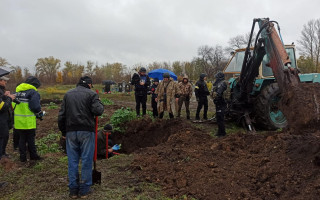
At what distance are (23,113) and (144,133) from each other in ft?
11.9

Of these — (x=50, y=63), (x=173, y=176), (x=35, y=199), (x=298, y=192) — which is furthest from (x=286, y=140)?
(x=50, y=63)

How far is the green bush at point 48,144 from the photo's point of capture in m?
6.58

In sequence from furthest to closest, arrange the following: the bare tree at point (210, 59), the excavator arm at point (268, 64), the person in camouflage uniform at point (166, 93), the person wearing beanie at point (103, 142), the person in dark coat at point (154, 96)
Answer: the bare tree at point (210, 59) → the person in dark coat at point (154, 96) → the person in camouflage uniform at point (166, 93) → the person wearing beanie at point (103, 142) → the excavator arm at point (268, 64)

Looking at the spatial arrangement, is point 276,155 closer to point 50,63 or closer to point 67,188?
point 67,188

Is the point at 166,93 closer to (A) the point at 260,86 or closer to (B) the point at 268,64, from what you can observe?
(A) the point at 260,86

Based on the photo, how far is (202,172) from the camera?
424 cm

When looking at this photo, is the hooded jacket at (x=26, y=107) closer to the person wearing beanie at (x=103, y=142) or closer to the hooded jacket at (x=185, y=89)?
the person wearing beanie at (x=103, y=142)

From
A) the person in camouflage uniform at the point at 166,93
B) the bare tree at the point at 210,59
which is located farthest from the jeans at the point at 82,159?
the bare tree at the point at 210,59

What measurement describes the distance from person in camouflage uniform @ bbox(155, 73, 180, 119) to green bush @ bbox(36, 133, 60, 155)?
338 cm

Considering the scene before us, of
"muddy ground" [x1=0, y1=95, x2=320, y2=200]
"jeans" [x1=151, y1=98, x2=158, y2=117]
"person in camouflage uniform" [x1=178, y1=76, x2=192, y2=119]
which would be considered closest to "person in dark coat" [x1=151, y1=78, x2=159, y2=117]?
"jeans" [x1=151, y1=98, x2=158, y2=117]

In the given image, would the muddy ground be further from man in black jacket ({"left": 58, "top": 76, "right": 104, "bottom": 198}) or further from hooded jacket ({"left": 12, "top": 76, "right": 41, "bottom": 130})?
hooded jacket ({"left": 12, "top": 76, "right": 41, "bottom": 130})

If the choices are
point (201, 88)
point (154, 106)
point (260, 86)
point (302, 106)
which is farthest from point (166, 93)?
point (302, 106)

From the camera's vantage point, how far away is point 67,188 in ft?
13.5

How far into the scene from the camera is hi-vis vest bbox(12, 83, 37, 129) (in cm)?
532
